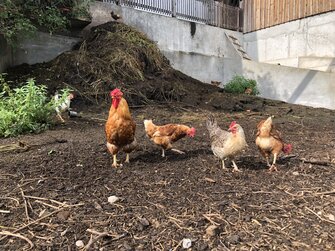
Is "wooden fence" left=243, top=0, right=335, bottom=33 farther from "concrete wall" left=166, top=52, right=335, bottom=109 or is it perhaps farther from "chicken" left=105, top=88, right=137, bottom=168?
"chicken" left=105, top=88, right=137, bottom=168

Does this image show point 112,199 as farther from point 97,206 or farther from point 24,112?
point 24,112

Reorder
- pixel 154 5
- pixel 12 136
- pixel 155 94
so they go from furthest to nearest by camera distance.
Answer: pixel 154 5 < pixel 155 94 < pixel 12 136

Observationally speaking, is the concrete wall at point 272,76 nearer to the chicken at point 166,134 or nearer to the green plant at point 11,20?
the green plant at point 11,20

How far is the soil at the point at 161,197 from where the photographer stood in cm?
259

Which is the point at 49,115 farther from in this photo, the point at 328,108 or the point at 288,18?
the point at 288,18

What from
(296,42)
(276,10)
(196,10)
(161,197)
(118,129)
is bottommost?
(161,197)

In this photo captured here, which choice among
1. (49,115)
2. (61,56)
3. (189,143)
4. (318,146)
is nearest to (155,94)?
(61,56)

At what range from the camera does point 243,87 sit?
11414mm

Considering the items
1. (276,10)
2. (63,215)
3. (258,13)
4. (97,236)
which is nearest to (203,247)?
(97,236)

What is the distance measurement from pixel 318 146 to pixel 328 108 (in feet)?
19.6

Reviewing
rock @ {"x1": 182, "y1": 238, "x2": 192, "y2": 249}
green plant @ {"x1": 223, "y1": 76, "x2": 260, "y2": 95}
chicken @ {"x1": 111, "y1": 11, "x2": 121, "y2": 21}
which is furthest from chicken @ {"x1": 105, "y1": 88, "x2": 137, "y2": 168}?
green plant @ {"x1": 223, "y1": 76, "x2": 260, "y2": 95}

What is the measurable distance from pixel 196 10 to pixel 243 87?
395cm

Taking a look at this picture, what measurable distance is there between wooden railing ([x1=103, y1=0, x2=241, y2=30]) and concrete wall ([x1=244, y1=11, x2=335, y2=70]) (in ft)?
Answer: 3.34

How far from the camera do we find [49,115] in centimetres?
616
